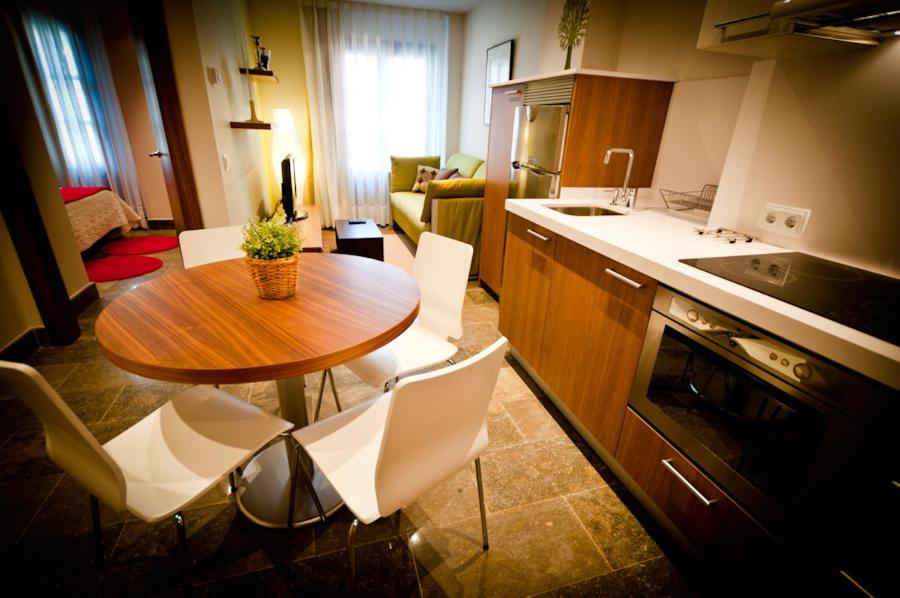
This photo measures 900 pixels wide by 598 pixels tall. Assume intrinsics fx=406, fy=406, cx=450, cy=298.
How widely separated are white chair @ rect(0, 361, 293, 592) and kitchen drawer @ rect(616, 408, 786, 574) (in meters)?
1.22

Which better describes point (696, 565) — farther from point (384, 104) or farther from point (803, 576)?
point (384, 104)

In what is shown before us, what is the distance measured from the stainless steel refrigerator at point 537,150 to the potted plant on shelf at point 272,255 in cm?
169

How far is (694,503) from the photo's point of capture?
4.14 ft

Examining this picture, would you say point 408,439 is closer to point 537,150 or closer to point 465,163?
point 537,150

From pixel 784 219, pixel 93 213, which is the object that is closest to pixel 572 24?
pixel 784 219

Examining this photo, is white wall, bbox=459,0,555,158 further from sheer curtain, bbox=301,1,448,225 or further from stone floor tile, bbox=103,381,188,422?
stone floor tile, bbox=103,381,188,422

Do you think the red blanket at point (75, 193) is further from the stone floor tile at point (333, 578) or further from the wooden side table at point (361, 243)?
the stone floor tile at point (333, 578)

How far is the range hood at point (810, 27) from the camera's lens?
1.02 m

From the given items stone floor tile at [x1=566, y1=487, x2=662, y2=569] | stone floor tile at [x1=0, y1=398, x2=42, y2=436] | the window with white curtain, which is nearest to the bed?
the window with white curtain

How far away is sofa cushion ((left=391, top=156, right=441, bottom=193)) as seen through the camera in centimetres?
535

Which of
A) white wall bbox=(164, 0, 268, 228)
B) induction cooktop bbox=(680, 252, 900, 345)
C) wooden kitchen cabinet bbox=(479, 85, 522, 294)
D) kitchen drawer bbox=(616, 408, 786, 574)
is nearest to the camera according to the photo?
induction cooktop bbox=(680, 252, 900, 345)

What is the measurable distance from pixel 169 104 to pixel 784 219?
3375mm

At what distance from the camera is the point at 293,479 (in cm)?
127

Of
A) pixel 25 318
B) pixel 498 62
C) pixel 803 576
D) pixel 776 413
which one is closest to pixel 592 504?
pixel 803 576
